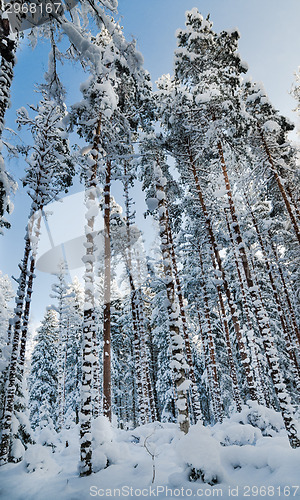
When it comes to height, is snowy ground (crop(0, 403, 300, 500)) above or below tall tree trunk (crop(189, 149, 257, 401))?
below

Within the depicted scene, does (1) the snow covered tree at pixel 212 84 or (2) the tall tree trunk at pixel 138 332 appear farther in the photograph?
(2) the tall tree trunk at pixel 138 332

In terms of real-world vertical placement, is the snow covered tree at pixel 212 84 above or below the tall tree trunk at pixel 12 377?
above

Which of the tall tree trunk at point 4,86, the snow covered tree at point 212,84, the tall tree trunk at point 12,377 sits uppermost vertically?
the snow covered tree at point 212,84

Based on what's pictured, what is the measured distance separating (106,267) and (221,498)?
29.4 feet

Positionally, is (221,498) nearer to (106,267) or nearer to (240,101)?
(106,267)

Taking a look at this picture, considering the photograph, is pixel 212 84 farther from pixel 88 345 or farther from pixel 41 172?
pixel 88 345

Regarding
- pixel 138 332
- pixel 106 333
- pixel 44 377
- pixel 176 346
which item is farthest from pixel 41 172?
pixel 44 377

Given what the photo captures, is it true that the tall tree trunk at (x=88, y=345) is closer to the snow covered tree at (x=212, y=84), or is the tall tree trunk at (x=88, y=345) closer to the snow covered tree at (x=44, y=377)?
the snow covered tree at (x=212, y=84)

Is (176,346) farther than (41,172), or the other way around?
(41,172)

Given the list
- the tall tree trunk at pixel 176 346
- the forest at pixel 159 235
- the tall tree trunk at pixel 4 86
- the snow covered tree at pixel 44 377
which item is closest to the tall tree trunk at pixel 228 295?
the forest at pixel 159 235

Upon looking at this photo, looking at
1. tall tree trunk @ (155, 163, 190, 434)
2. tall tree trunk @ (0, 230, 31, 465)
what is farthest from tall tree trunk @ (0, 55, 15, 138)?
tall tree trunk @ (0, 230, 31, 465)

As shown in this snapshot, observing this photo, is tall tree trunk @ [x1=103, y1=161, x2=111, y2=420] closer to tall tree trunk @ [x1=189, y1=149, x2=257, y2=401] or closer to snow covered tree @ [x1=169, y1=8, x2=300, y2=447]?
tall tree trunk @ [x1=189, y1=149, x2=257, y2=401]

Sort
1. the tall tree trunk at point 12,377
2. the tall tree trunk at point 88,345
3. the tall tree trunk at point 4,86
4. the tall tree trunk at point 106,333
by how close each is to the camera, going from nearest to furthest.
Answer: the tall tree trunk at point 4,86 → the tall tree trunk at point 88,345 → the tall tree trunk at point 12,377 → the tall tree trunk at point 106,333

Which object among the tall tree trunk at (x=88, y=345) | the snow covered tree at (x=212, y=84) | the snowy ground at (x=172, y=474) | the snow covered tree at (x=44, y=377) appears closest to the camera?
the snowy ground at (x=172, y=474)
